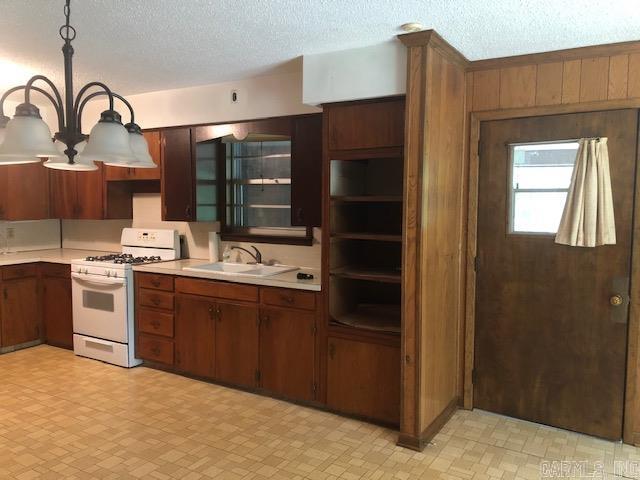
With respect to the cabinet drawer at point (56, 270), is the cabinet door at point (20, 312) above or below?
below

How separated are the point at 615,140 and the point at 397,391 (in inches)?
77.6

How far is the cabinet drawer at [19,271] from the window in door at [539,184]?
14.1 ft

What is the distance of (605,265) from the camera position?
296cm

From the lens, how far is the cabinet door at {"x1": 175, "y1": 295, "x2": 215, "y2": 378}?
12.6 feet

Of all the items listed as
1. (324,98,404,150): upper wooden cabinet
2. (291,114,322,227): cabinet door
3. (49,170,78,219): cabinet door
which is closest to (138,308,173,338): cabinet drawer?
(291,114,322,227): cabinet door

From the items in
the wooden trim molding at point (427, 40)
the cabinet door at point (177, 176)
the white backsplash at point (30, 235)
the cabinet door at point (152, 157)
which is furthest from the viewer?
the white backsplash at point (30, 235)

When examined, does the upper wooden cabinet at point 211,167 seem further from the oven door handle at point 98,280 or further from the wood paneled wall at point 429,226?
the wood paneled wall at point 429,226

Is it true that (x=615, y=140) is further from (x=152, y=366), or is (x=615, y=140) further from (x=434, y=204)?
(x=152, y=366)

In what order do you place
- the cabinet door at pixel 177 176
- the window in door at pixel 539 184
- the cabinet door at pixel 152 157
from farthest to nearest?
the cabinet door at pixel 152 157
the cabinet door at pixel 177 176
the window in door at pixel 539 184

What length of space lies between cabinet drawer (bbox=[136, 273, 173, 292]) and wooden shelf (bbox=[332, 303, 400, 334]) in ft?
4.93

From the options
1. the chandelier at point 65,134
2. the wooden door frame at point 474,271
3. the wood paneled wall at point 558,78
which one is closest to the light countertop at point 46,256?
the chandelier at point 65,134

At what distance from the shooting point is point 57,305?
4754mm

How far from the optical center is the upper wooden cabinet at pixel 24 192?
4887 mm

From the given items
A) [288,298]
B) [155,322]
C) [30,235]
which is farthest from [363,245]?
[30,235]
